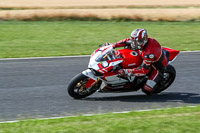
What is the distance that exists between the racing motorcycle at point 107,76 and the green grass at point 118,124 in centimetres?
148

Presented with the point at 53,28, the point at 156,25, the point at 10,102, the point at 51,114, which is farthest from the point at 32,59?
the point at 156,25

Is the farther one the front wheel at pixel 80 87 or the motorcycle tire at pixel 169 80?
the motorcycle tire at pixel 169 80

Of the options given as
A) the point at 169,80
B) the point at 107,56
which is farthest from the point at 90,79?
the point at 169,80

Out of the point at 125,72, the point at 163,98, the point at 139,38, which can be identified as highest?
the point at 139,38

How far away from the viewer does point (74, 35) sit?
18.4 metres

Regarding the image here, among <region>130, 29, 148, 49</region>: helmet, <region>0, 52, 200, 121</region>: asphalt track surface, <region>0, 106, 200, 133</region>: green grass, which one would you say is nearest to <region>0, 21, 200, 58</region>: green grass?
<region>0, 52, 200, 121</region>: asphalt track surface

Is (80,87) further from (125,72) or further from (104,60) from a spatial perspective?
(125,72)

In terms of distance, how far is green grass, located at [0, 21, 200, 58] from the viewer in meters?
15.1

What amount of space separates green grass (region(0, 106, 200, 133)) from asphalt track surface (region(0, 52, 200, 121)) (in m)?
0.97

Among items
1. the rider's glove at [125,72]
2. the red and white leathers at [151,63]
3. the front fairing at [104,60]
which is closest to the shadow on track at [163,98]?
the red and white leathers at [151,63]

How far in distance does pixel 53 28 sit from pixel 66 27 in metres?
0.69

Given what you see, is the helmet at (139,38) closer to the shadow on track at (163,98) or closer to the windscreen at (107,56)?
the windscreen at (107,56)

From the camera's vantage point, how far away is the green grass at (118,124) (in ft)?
20.4

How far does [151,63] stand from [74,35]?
9644 mm
